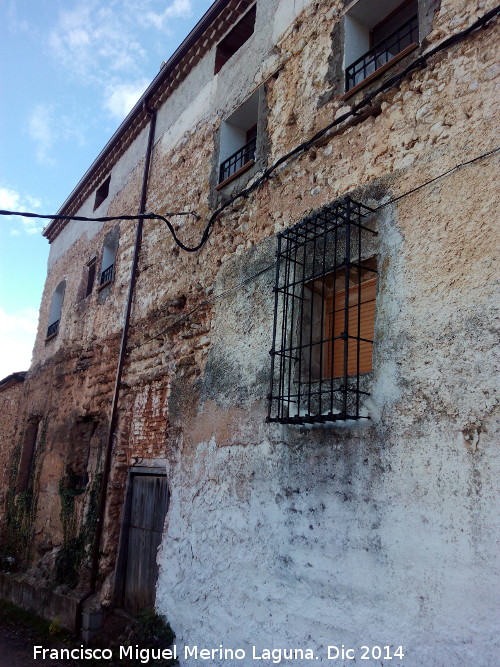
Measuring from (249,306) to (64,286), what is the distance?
23.3 ft

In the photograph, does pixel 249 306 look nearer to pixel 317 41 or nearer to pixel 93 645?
pixel 317 41

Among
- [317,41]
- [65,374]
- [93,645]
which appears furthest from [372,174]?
[65,374]

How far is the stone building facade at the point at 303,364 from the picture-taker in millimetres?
3053

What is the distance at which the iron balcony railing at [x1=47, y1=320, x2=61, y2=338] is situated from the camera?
10172 mm

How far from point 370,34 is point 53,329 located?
7923 millimetres

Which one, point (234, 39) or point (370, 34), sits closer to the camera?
point (370, 34)

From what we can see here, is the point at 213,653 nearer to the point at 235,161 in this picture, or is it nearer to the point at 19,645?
the point at 19,645

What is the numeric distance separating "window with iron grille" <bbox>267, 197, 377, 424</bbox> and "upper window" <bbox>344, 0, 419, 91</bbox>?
1306 millimetres

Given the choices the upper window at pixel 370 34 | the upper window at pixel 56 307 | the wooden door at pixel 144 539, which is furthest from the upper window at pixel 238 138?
the upper window at pixel 56 307

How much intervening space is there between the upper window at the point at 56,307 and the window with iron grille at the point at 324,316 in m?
7.30

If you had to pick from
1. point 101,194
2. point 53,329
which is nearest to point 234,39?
point 101,194

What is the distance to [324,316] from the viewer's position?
4273 mm

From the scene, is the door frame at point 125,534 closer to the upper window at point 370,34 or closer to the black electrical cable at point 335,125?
the black electrical cable at point 335,125

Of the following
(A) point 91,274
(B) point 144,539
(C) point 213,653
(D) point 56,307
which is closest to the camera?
(C) point 213,653
